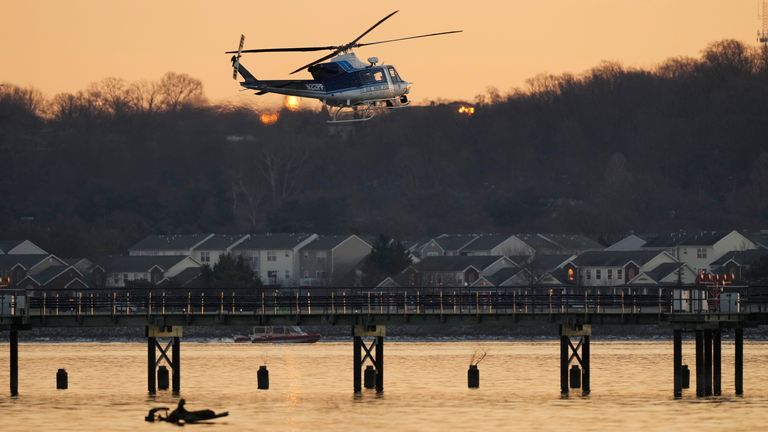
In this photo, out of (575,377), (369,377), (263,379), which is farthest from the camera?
(263,379)

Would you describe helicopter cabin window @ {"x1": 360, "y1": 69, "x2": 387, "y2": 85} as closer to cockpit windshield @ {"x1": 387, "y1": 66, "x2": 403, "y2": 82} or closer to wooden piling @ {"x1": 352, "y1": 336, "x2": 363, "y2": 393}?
cockpit windshield @ {"x1": 387, "y1": 66, "x2": 403, "y2": 82}

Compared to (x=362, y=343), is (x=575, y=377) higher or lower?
lower

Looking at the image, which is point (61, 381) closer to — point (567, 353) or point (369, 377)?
point (369, 377)

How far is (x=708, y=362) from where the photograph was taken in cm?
9700

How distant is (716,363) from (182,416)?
24.6 meters

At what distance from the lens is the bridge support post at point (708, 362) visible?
96.0m

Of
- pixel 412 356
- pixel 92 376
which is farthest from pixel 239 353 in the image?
pixel 92 376

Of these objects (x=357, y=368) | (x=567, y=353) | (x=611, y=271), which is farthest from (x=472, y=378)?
(x=611, y=271)

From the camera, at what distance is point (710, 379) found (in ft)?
319

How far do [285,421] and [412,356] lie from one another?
162 feet

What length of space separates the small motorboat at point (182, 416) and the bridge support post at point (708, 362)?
71.6 ft

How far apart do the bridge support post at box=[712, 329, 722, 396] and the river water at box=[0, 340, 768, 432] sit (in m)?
0.68

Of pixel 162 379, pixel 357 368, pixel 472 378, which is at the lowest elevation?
pixel 472 378

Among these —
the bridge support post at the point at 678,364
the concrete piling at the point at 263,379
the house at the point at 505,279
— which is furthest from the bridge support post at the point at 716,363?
the house at the point at 505,279
